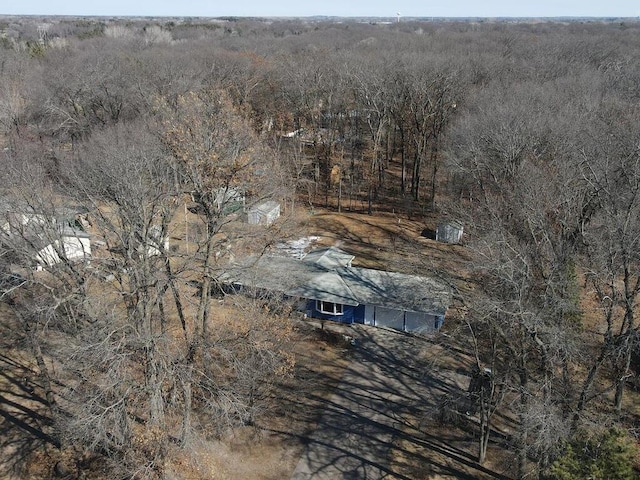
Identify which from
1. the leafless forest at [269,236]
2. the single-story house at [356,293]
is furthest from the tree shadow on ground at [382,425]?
the single-story house at [356,293]

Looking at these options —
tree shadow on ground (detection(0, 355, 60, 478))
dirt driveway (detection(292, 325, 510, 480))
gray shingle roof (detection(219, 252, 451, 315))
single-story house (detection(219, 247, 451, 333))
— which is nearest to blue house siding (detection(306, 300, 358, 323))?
single-story house (detection(219, 247, 451, 333))

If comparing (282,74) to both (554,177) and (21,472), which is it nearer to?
(554,177)

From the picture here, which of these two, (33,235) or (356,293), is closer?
(33,235)

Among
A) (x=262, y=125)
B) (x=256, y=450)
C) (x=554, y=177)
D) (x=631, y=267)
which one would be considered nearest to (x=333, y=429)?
(x=256, y=450)

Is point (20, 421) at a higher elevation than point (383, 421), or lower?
higher

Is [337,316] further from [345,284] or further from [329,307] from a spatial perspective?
[345,284]

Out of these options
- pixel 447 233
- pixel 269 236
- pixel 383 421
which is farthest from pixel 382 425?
pixel 447 233

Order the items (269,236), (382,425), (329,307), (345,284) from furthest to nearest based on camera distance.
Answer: (269,236), (345,284), (329,307), (382,425)

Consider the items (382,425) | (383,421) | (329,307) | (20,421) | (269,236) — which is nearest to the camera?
(20,421)
